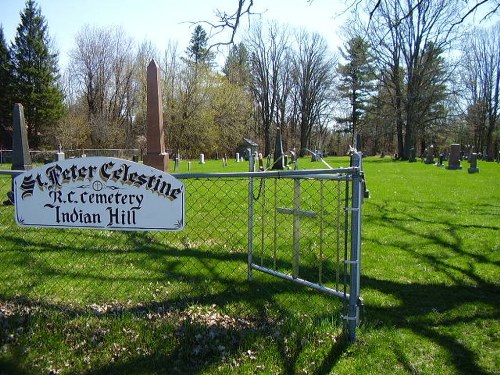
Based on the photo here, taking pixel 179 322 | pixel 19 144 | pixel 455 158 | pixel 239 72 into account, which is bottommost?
pixel 179 322

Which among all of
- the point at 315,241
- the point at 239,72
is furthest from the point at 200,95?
the point at 315,241

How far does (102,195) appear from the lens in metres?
3.61

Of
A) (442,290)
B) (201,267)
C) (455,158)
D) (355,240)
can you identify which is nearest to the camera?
(355,240)

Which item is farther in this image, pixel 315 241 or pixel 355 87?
pixel 355 87

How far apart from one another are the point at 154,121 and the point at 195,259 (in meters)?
8.60

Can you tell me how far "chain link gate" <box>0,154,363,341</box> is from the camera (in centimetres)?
371

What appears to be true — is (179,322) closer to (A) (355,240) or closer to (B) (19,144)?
(A) (355,240)

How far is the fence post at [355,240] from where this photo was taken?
128 inches

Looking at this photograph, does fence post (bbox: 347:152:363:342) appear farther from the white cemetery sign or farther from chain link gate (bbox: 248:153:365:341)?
the white cemetery sign

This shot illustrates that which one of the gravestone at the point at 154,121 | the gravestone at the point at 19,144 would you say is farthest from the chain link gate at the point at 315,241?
the gravestone at the point at 19,144

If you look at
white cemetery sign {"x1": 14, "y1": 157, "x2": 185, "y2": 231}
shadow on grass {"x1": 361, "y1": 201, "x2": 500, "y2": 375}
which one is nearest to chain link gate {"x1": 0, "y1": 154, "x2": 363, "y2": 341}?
white cemetery sign {"x1": 14, "y1": 157, "x2": 185, "y2": 231}

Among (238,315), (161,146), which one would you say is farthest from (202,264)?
(161,146)

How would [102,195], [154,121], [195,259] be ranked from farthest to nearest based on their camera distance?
1. [154,121]
2. [195,259]
3. [102,195]

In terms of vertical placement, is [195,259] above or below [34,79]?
below
